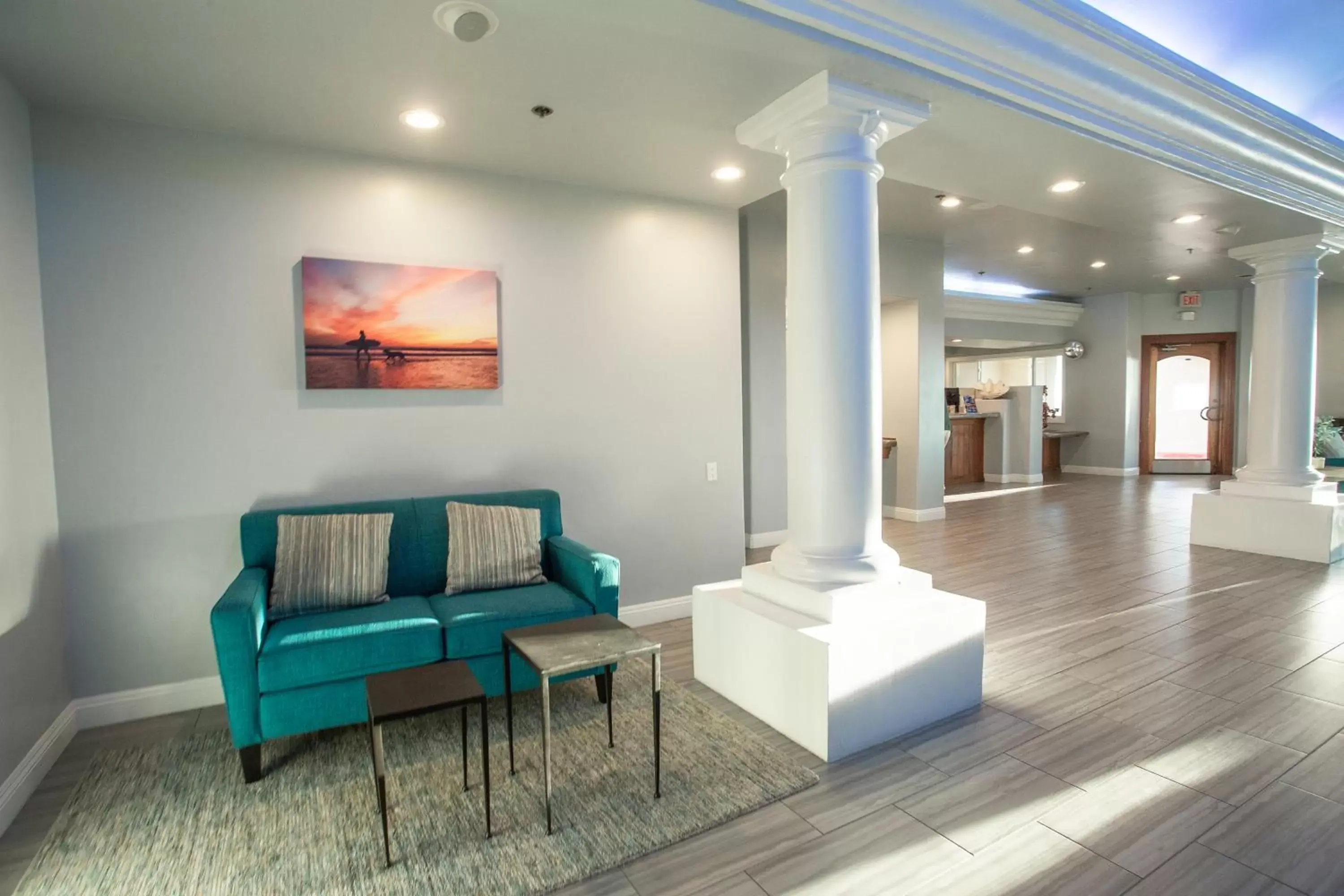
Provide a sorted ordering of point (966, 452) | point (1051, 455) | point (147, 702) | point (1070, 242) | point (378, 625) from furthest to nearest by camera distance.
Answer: point (1051, 455) < point (966, 452) < point (1070, 242) < point (147, 702) < point (378, 625)

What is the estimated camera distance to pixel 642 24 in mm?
2219

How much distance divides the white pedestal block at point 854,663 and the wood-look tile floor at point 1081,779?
82 millimetres

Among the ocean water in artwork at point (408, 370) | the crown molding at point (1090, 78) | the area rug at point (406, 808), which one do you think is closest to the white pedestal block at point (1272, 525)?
the crown molding at point (1090, 78)

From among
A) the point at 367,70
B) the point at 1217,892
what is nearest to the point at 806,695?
the point at 1217,892

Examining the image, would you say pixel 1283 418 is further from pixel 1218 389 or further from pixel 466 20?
pixel 466 20

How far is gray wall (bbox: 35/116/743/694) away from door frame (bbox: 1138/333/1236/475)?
968 centimetres

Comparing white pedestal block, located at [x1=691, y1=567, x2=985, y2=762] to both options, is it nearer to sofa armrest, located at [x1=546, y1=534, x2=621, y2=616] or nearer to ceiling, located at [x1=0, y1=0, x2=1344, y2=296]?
sofa armrest, located at [x1=546, y1=534, x2=621, y2=616]

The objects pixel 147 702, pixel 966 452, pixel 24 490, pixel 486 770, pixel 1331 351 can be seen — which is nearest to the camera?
pixel 486 770

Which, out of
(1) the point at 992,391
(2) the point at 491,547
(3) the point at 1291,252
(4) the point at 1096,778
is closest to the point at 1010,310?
(1) the point at 992,391

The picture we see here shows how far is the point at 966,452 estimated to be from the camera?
1041 centimetres

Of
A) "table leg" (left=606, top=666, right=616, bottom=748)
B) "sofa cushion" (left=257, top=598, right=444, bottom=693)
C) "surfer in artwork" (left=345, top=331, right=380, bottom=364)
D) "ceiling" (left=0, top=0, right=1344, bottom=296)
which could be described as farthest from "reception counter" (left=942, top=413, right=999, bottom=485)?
"sofa cushion" (left=257, top=598, right=444, bottom=693)

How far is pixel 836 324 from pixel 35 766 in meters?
3.34

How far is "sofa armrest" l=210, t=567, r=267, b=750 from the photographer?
2412 mm

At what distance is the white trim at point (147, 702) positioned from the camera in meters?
2.95
